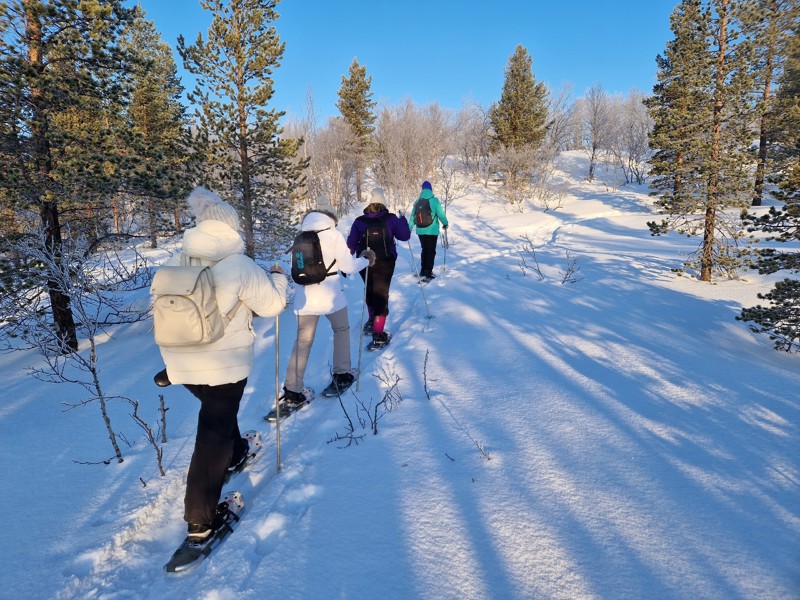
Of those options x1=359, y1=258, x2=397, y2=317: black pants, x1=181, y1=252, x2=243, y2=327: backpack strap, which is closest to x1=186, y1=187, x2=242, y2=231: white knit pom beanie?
x1=181, y1=252, x2=243, y2=327: backpack strap

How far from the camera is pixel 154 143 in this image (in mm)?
9797

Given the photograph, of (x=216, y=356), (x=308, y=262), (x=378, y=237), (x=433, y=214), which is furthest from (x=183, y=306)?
(x=433, y=214)

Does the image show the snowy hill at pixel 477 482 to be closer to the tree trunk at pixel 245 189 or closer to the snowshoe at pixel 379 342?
the snowshoe at pixel 379 342

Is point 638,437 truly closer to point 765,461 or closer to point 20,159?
point 765,461

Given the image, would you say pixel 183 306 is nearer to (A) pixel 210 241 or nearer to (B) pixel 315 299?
(A) pixel 210 241

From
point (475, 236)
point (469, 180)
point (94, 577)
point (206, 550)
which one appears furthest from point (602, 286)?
point (469, 180)

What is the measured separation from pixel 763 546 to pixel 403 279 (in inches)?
296

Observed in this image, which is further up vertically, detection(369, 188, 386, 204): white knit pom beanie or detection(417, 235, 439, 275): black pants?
detection(369, 188, 386, 204): white knit pom beanie

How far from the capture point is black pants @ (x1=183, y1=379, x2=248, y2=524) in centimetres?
220

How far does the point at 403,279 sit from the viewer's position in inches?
353

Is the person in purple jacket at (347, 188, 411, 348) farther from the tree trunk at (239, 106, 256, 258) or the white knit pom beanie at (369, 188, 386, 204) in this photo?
the tree trunk at (239, 106, 256, 258)

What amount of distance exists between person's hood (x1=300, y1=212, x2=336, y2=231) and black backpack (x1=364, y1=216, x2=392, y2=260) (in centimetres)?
118

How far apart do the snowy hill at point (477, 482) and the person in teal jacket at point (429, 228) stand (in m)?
3.27

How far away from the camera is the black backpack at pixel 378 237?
4.91 metres
